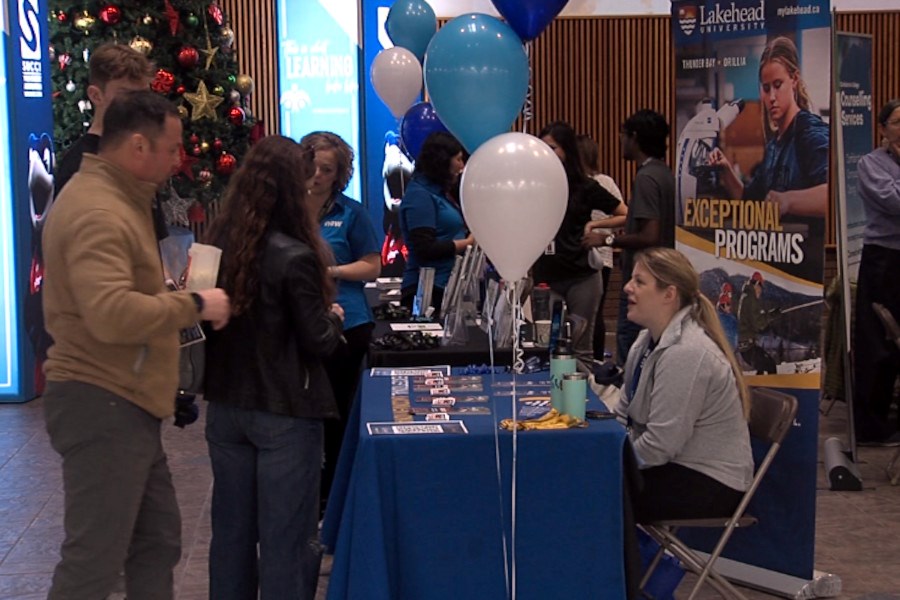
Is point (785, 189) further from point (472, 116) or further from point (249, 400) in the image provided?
point (249, 400)

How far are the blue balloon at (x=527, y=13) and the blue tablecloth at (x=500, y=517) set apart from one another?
1.32 m

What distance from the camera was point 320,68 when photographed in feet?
34.8

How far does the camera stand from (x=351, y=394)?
13.9 feet

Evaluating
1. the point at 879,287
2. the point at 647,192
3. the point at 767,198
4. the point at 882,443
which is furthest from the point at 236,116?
the point at 767,198

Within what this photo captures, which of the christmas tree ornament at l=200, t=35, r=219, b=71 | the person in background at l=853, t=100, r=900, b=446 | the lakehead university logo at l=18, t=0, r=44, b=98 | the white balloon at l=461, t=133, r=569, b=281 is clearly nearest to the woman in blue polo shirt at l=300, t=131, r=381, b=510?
the white balloon at l=461, t=133, r=569, b=281

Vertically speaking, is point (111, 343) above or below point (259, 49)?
below

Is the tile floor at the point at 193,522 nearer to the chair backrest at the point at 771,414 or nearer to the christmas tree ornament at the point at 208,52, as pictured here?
the chair backrest at the point at 771,414

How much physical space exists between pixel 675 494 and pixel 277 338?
3.68ft

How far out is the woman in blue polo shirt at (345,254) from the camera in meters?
4.04

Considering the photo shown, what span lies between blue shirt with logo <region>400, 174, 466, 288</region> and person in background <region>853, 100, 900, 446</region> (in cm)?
194

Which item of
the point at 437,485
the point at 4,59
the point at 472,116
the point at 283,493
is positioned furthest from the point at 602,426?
the point at 4,59

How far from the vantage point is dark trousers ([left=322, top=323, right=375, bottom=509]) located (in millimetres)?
4129

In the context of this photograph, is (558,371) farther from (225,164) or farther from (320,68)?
(320,68)

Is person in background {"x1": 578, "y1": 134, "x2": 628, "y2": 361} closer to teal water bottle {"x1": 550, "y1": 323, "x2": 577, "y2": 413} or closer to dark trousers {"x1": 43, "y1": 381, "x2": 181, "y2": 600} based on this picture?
teal water bottle {"x1": 550, "y1": 323, "x2": 577, "y2": 413}
